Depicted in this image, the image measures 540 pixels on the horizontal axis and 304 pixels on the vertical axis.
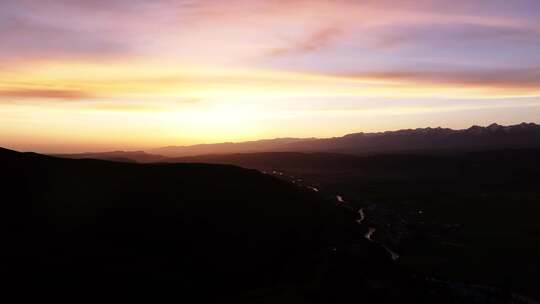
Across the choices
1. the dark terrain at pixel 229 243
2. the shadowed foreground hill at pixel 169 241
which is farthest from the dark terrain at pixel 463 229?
the shadowed foreground hill at pixel 169 241

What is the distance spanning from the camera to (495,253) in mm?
90438

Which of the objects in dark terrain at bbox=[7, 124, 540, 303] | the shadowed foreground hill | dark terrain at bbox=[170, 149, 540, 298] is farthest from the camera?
dark terrain at bbox=[170, 149, 540, 298]

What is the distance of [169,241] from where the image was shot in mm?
81625

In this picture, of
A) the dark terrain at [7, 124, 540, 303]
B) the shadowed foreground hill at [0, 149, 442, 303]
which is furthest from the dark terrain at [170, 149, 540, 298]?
the shadowed foreground hill at [0, 149, 442, 303]

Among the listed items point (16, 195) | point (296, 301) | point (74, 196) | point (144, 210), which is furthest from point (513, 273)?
point (16, 195)

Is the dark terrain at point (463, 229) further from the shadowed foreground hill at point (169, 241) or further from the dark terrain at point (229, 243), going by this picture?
the shadowed foreground hill at point (169, 241)

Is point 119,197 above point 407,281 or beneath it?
above

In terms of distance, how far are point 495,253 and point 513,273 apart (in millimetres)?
12975

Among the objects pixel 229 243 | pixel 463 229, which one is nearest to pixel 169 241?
pixel 229 243

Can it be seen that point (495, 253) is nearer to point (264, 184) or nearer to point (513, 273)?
point (513, 273)

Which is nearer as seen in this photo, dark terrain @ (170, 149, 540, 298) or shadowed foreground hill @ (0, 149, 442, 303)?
shadowed foreground hill @ (0, 149, 442, 303)

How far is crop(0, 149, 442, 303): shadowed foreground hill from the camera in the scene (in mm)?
66125

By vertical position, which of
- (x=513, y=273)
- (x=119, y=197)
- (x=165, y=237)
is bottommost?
(x=513, y=273)

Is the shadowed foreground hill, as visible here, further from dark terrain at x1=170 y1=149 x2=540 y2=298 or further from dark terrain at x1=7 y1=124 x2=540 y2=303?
dark terrain at x1=170 y1=149 x2=540 y2=298
